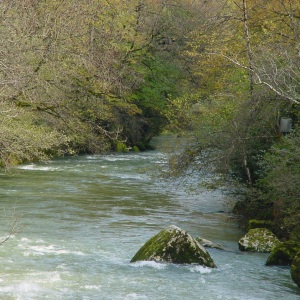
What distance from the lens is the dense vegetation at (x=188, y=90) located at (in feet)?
56.1

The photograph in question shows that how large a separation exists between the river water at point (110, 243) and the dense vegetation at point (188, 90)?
1.51m

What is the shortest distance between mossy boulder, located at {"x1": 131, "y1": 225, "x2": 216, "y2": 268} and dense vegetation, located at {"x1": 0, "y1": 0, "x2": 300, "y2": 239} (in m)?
2.29

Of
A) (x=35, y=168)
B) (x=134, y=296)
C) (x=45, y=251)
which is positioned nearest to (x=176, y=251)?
(x=134, y=296)

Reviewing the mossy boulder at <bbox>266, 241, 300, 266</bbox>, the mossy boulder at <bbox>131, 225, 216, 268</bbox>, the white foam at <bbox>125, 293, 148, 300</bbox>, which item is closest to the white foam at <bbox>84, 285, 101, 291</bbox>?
the white foam at <bbox>125, 293, 148, 300</bbox>

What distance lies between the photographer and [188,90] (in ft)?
134

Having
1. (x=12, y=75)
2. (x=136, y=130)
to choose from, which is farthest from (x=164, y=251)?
(x=136, y=130)

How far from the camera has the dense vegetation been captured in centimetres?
1711

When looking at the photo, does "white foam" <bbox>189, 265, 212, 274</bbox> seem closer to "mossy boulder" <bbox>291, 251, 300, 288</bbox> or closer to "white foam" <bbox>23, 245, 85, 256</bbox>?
"mossy boulder" <bbox>291, 251, 300, 288</bbox>

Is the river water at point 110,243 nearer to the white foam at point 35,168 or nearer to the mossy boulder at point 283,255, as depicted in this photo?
the mossy boulder at point 283,255

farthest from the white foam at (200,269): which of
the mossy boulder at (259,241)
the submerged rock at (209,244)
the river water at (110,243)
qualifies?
the mossy boulder at (259,241)

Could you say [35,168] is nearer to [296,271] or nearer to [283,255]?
[283,255]

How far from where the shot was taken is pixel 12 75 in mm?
19500

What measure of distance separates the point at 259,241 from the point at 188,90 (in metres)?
24.5

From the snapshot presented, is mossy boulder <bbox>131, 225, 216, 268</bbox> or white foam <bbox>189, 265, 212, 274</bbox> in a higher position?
mossy boulder <bbox>131, 225, 216, 268</bbox>
